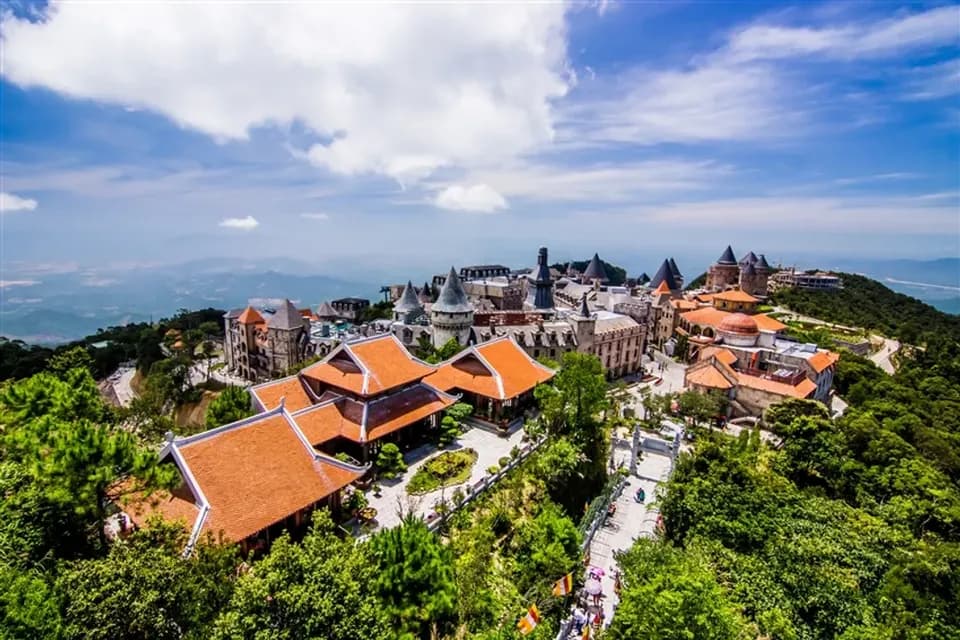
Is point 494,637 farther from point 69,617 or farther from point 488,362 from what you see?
point 488,362

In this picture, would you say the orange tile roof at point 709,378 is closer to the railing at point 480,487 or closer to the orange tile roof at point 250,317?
the railing at point 480,487

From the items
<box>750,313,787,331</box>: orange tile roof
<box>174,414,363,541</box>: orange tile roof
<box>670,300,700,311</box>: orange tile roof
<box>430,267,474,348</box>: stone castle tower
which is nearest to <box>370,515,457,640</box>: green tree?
<box>174,414,363,541</box>: orange tile roof

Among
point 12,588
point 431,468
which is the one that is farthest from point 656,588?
point 12,588

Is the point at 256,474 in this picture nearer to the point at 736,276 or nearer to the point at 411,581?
the point at 411,581

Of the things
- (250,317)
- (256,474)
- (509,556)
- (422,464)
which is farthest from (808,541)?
(250,317)

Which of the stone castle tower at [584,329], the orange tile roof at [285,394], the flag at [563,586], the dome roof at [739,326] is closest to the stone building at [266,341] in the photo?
the orange tile roof at [285,394]

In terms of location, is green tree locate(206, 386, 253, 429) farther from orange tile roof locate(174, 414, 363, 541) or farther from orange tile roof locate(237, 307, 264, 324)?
orange tile roof locate(237, 307, 264, 324)
